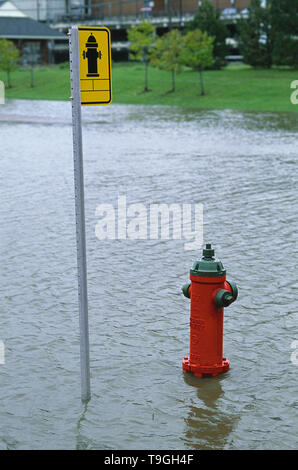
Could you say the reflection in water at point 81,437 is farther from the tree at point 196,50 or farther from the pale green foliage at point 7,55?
the pale green foliage at point 7,55

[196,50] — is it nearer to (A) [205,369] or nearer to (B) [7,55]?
(B) [7,55]

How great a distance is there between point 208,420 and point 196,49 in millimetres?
40753

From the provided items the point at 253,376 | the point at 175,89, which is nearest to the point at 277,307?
the point at 253,376

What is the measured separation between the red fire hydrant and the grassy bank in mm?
29839

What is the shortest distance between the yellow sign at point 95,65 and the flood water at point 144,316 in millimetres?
2031

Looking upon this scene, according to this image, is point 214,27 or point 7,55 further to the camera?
point 7,55

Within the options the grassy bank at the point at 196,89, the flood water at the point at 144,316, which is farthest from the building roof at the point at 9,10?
the flood water at the point at 144,316

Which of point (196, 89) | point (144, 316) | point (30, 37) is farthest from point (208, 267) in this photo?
point (30, 37)

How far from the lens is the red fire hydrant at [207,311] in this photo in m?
5.63

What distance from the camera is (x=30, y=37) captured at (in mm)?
79938

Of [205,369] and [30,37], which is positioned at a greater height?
[30,37]

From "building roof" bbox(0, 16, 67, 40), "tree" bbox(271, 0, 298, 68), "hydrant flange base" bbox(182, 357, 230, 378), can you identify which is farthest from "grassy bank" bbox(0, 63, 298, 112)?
"hydrant flange base" bbox(182, 357, 230, 378)

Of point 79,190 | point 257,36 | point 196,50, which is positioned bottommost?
point 196,50

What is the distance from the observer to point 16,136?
82.2ft
